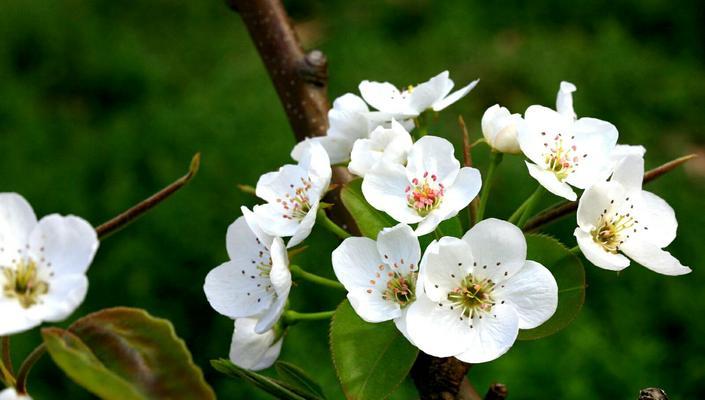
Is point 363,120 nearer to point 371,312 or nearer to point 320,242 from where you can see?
point 371,312

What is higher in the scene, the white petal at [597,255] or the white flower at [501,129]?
the white flower at [501,129]

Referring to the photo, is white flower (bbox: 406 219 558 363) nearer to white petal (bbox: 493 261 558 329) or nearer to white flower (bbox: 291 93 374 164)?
white petal (bbox: 493 261 558 329)

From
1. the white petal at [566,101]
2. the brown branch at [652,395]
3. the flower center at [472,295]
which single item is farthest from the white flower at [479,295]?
the white petal at [566,101]

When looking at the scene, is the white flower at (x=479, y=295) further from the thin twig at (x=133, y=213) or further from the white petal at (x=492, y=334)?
the thin twig at (x=133, y=213)

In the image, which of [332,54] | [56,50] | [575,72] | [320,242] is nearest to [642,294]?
[320,242]

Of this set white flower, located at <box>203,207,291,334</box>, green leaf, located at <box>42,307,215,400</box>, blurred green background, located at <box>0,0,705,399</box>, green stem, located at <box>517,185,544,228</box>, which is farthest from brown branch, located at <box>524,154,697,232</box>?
blurred green background, located at <box>0,0,705,399</box>

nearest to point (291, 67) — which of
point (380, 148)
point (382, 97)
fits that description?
point (382, 97)

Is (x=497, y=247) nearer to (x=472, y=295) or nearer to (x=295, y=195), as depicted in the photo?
(x=472, y=295)
